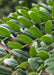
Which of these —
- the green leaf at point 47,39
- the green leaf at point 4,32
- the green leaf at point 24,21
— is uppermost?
the green leaf at point 24,21

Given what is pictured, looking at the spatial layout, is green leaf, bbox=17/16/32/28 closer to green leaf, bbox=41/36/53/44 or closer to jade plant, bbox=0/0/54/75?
jade plant, bbox=0/0/54/75

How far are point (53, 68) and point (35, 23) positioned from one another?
320 millimetres

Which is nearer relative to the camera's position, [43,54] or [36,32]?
[43,54]

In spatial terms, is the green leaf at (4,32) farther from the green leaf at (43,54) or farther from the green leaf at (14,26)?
the green leaf at (43,54)

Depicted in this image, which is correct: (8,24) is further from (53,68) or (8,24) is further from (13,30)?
(53,68)

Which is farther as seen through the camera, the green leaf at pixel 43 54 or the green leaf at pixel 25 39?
the green leaf at pixel 25 39

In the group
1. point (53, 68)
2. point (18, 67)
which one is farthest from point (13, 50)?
point (53, 68)

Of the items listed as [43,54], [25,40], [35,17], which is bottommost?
[43,54]

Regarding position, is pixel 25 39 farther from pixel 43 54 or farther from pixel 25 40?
pixel 43 54

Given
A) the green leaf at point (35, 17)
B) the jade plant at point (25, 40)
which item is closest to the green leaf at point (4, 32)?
the jade plant at point (25, 40)

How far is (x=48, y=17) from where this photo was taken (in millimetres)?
762

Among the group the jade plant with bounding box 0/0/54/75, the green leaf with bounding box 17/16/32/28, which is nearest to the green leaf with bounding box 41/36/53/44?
the jade plant with bounding box 0/0/54/75

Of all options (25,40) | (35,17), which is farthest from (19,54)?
(35,17)

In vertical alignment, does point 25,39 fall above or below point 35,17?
below
